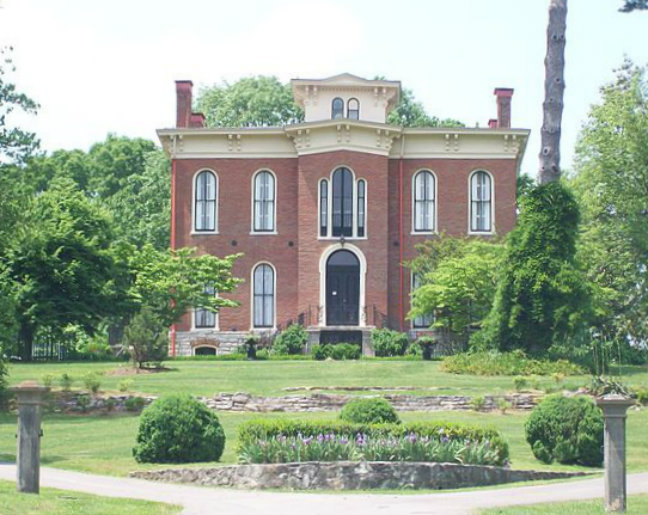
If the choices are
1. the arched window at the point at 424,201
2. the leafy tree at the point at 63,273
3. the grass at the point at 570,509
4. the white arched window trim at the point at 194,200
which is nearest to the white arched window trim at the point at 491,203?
the arched window at the point at 424,201

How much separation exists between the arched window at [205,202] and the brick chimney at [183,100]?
2.96m

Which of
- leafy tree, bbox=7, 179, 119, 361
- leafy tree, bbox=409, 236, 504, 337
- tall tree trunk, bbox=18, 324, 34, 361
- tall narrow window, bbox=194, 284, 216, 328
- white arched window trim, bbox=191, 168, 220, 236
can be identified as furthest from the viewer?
white arched window trim, bbox=191, 168, 220, 236

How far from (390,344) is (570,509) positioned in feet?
102

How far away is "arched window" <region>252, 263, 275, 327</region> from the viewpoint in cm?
5109

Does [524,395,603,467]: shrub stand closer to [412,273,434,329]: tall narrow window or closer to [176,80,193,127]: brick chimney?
[412,273,434,329]: tall narrow window

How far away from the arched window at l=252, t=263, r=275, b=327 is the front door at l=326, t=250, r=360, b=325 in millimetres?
2587

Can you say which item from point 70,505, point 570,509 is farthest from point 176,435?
point 570,509

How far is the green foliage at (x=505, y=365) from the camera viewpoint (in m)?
33.4

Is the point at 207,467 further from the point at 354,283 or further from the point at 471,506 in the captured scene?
the point at 354,283

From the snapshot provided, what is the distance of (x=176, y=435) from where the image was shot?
20.5 meters

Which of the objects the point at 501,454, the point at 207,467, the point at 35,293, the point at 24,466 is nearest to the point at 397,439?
the point at 501,454

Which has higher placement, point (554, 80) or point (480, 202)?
point (554, 80)

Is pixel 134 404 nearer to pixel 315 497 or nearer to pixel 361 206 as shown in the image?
pixel 315 497

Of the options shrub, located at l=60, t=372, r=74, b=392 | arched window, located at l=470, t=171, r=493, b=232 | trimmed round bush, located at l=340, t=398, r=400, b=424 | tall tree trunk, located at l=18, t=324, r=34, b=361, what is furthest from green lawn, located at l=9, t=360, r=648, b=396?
arched window, located at l=470, t=171, r=493, b=232
